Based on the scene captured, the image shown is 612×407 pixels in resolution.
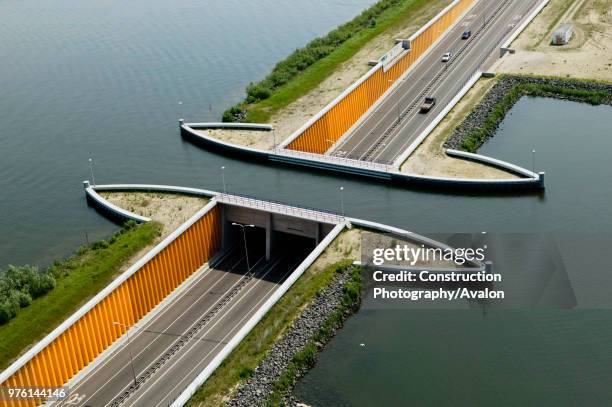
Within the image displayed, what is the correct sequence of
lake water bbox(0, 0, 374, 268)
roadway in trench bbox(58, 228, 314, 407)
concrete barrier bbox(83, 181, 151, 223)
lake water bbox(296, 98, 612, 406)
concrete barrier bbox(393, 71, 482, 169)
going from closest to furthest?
lake water bbox(296, 98, 612, 406) → roadway in trench bbox(58, 228, 314, 407) → concrete barrier bbox(83, 181, 151, 223) → lake water bbox(0, 0, 374, 268) → concrete barrier bbox(393, 71, 482, 169)

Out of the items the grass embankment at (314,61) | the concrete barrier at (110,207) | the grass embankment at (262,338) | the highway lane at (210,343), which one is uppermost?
the grass embankment at (314,61)

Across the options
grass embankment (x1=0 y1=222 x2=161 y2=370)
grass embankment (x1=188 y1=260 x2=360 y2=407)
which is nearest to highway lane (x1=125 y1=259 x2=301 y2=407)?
grass embankment (x1=188 y1=260 x2=360 y2=407)

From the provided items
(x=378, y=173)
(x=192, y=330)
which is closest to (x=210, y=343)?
(x=192, y=330)

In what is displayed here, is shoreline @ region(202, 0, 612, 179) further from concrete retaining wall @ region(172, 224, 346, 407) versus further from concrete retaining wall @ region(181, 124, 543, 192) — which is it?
concrete retaining wall @ region(172, 224, 346, 407)

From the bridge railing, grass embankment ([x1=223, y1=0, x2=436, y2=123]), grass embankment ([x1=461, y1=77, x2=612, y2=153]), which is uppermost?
grass embankment ([x1=223, y1=0, x2=436, y2=123])

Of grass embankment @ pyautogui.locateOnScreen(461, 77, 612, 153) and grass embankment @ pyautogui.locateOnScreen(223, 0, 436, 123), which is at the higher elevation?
grass embankment @ pyautogui.locateOnScreen(223, 0, 436, 123)

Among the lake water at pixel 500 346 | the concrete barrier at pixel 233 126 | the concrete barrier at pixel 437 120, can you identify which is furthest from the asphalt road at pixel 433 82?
the lake water at pixel 500 346

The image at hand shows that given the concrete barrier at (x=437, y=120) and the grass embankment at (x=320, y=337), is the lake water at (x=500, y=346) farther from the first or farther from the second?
the concrete barrier at (x=437, y=120)
